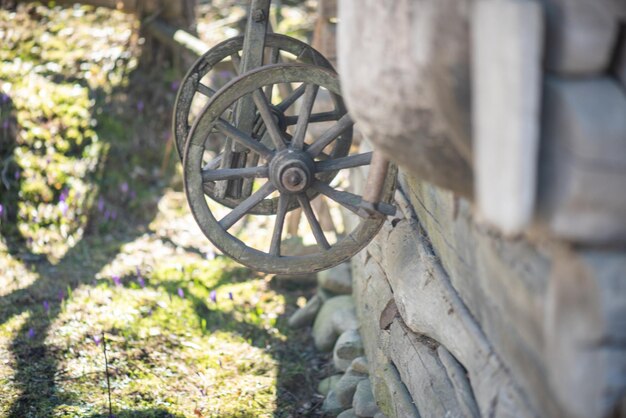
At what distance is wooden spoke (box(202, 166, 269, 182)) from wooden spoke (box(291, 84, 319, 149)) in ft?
0.55

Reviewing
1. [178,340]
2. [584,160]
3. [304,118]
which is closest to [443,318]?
[304,118]

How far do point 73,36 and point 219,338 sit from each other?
147 inches

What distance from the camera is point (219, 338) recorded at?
481 cm

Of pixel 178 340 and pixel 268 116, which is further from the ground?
pixel 268 116

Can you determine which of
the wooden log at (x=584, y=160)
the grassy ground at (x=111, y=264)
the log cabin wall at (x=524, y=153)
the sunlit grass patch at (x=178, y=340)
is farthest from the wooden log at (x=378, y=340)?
the wooden log at (x=584, y=160)

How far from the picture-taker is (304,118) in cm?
320

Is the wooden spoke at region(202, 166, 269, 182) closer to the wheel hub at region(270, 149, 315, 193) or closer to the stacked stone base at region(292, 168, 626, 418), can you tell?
the wheel hub at region(270, 149, 315, 193)

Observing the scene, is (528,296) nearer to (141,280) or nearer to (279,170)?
(279,170)

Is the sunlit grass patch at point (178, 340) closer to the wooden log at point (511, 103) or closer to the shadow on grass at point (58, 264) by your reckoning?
the shadow on grass at point (58, 264)

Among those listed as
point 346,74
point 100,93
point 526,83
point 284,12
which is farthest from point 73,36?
point 526,83

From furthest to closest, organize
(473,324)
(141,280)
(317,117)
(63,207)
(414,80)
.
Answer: (63,207), (141,280), (317,117), (473,324), (414,80)

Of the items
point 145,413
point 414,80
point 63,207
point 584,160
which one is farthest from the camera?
point 63,207

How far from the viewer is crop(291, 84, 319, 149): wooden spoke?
10.5ft

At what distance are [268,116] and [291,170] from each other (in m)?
0.24
